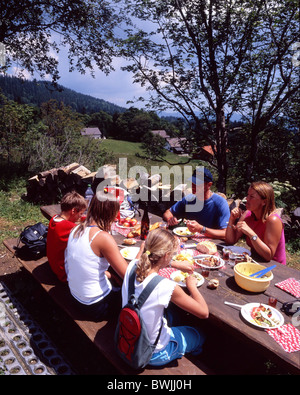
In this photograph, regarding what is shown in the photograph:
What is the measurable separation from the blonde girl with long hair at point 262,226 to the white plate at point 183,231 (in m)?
0.48

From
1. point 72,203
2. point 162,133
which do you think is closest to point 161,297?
point 72,203

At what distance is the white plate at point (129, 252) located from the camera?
2.89 metres

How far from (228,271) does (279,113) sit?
5.58 m

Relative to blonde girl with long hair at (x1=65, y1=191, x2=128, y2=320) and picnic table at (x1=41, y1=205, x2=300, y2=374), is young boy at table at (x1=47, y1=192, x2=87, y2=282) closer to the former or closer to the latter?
blonde girl with long hair at (x1=65, y1=191, x2=128, y2=320)

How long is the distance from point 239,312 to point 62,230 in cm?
187

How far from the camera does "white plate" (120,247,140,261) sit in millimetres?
2886

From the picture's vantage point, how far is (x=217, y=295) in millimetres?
2307

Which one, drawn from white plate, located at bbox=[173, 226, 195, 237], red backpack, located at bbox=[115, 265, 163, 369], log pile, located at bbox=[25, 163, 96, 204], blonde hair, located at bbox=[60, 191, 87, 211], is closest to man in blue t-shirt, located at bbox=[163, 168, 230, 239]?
white plate, located at bbox=[173, 226, 195, 237]

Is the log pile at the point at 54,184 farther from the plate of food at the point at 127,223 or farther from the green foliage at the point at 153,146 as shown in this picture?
the plate of food at the point at 127,223

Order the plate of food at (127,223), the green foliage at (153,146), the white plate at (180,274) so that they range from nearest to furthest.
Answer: the white plate at (180,274) → the plate of food at (127,223) → the green foliage at (153,146)

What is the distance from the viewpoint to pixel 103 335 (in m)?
2.34

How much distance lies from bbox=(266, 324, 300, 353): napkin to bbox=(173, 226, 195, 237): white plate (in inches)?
66.1

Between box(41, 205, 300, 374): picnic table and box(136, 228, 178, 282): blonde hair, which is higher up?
box(136, 228, 178, 282): blonde hair
